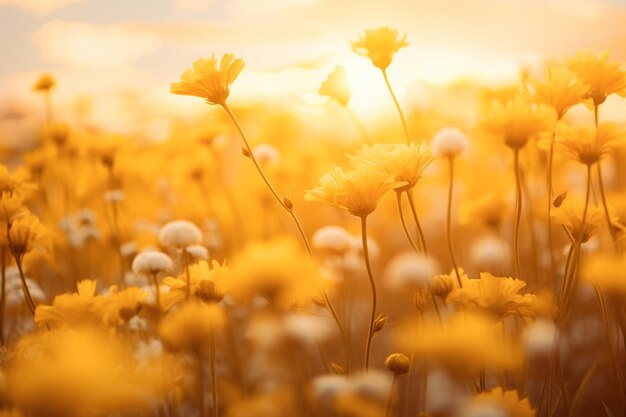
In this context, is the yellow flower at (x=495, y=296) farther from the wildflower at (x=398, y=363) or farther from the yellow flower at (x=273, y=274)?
the yellow flower at (x=273, y=274)

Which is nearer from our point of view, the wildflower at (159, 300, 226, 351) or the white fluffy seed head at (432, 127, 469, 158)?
the wildflower at (159, 300, 226, 351)

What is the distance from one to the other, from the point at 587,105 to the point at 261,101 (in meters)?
2.28

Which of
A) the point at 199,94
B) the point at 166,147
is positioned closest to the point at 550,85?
the point at 199,94

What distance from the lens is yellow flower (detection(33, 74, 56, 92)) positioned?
6.53 ft

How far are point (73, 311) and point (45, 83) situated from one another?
48.1 inches

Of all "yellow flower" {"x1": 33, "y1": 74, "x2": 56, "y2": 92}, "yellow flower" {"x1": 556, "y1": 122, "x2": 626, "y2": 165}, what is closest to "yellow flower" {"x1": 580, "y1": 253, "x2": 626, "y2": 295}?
"yellow flower" {"x1": 556, "y1": 122, "x2": 626, "y2": 165}

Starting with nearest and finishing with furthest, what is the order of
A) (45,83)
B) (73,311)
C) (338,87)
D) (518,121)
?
(73,311) → (518,121) → (338,87) → (45,83)

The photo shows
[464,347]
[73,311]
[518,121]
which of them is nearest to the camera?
[464,347]

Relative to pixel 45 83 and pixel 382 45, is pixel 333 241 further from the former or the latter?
pixel 45 83

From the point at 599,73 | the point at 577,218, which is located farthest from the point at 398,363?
the point at 599,73

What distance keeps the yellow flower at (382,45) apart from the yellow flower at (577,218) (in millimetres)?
457

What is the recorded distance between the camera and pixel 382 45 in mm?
1272

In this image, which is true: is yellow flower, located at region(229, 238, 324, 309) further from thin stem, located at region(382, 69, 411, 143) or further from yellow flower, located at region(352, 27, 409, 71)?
yellow flower, located at region(352, 27, 409, 71)

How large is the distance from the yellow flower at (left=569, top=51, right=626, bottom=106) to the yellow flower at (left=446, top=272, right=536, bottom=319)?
44cm
